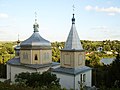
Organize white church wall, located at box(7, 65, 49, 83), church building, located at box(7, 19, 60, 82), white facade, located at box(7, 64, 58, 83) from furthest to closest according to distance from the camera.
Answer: church building, located at box(7, 19, 60, 82) < white church wall, located at box(7, 65, 49, 83) < white facade, located at box(7, 64, 58, 83)

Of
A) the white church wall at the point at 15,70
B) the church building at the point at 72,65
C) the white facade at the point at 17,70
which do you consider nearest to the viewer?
the church building at the point at 72,65

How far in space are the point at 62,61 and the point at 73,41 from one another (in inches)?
78.6

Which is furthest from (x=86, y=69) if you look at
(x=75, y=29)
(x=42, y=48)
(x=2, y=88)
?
(x=2, y=88)

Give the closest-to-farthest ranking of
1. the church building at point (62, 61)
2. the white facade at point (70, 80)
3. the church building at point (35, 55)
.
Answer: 1. the white facade at point (70, 80)
2. the church building at point (62, 61)
3. the church building at point (35, 55)

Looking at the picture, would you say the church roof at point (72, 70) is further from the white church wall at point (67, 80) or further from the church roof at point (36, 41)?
the church roof at point (36, 41)

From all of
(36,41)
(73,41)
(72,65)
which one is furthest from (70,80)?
(36,41)

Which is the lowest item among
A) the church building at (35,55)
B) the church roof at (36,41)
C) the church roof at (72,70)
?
the church roof at (72,70)

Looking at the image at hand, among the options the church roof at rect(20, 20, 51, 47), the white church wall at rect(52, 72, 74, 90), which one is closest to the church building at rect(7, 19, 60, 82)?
the church roof at rect(20, 20, 51, 47)

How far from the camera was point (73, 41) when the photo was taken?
17.2 metres

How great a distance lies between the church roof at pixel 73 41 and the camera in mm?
17109

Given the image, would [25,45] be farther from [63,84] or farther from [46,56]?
[63,84]

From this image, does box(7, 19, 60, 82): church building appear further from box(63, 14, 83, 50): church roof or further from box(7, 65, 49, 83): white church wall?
box(63, 14, 83, 50): church roof

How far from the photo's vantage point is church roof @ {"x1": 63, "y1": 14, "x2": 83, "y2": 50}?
674 inches

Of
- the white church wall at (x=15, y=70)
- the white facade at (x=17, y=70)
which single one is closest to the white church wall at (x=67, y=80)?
the white facade at (x=17, y=70)
